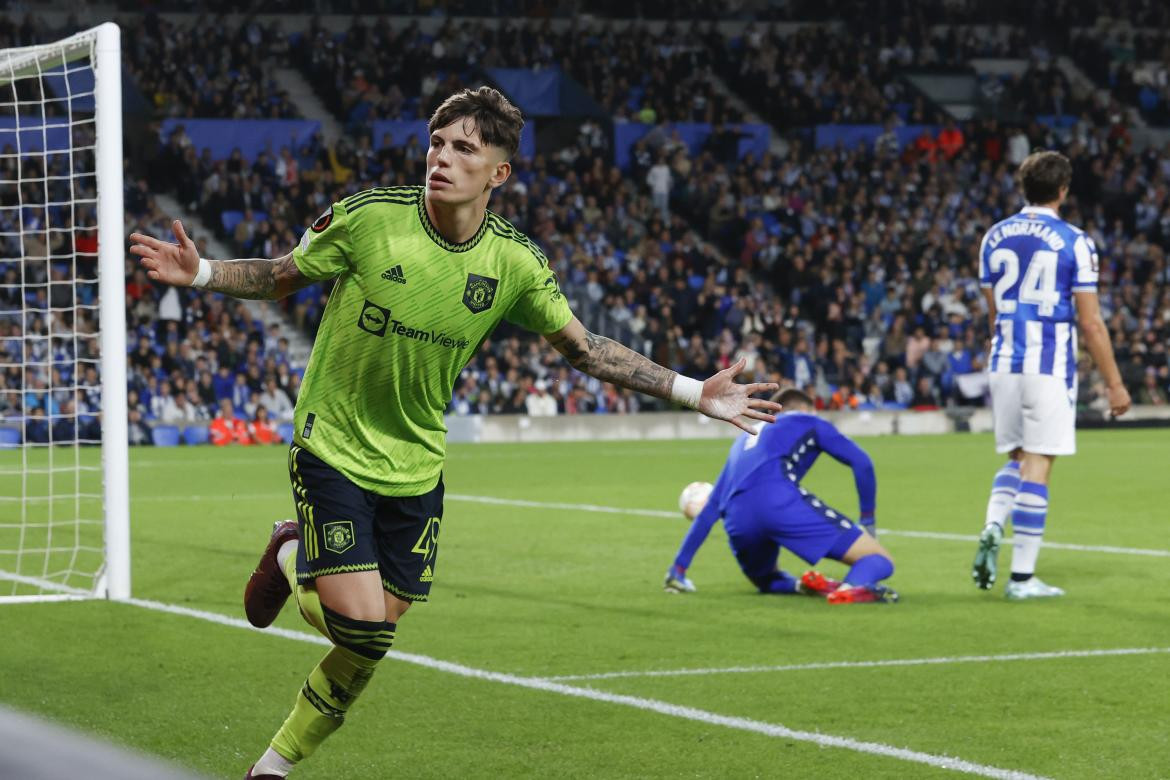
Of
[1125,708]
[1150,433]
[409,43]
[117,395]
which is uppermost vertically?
[409,43]

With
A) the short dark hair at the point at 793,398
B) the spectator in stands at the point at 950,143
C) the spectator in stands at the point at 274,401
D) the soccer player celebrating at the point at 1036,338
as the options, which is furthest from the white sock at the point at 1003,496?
the spectator in stands at the point at 950,143

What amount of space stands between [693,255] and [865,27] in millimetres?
12529

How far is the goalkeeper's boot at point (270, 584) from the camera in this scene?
5199 millimetres

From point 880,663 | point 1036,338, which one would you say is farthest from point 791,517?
point 880,663

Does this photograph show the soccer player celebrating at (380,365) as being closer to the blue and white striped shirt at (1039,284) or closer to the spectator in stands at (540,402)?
the blue and white striped shirt at (1039,284)

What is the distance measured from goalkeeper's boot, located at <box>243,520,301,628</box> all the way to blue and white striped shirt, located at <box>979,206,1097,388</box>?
5380 mm

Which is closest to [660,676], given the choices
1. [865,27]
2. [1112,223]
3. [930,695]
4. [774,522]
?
[930,695]

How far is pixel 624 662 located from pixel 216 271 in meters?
3.26

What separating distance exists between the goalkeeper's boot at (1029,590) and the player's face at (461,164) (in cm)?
556

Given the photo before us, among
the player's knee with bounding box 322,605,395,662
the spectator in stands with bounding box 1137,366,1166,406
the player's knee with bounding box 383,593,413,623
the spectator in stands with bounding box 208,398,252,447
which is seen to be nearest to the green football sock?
the player's knee with bounding box 322,605,395,662

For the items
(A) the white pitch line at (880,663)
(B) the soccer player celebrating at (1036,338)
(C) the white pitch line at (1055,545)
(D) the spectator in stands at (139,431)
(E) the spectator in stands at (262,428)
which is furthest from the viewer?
(E) the spectator in stands at (262,428)

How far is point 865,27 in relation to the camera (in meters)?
43.6

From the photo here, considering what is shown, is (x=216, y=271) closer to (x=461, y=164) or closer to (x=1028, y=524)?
(x=461, y=164)

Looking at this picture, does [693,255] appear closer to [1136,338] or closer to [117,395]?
[1136,338]
